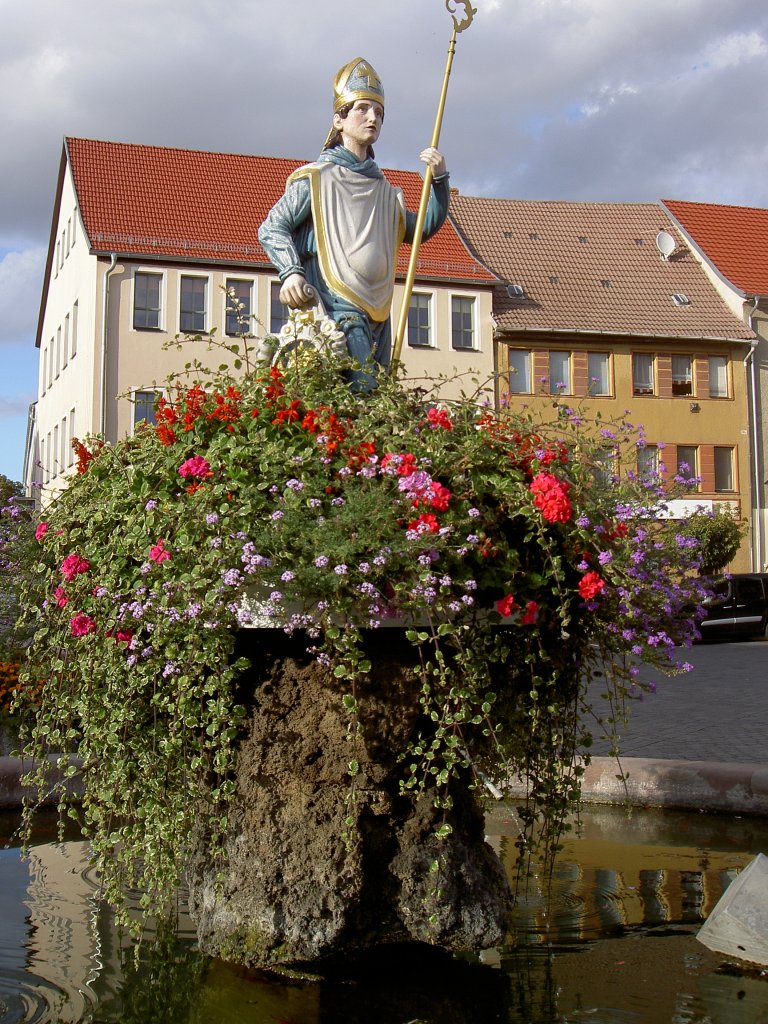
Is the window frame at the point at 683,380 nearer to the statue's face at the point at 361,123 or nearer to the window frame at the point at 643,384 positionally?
the window frame at the point at 643,384

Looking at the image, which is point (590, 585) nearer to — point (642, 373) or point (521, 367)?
point (521, 367)

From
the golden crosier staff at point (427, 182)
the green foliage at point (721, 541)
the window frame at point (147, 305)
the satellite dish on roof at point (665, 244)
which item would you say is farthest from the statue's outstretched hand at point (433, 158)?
the satellite dish on roof at point (665, 244)

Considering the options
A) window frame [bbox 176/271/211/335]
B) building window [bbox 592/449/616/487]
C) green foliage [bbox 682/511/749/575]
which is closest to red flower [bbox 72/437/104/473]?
building window [bbox 592/449/616/487]

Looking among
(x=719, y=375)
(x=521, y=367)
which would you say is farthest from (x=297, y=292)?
(x=719, y=375)

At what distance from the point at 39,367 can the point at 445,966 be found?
39701mm

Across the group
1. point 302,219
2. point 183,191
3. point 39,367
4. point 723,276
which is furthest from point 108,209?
point 302,219

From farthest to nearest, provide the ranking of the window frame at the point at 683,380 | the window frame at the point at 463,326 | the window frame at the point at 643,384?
the window frame at the point at 683,380 < the window frame at the point at 643,384 < the window frame at the point at 463,326

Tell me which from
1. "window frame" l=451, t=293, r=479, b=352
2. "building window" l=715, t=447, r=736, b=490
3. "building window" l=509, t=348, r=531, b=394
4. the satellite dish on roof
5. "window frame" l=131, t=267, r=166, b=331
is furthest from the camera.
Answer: the satellite dish on roof

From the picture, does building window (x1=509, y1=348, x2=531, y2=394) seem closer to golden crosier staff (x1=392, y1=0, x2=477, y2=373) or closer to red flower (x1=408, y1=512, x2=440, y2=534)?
golden crosier staff (x1=392, y1=0, x2=477, y2=373)

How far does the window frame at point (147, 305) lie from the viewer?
30.5 metres

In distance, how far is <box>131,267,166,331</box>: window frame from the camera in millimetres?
30516

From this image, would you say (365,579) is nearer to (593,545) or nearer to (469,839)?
(593,545)

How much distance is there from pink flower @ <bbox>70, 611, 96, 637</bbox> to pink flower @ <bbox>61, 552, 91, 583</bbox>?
161mm

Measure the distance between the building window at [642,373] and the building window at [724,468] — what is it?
2.75 m
